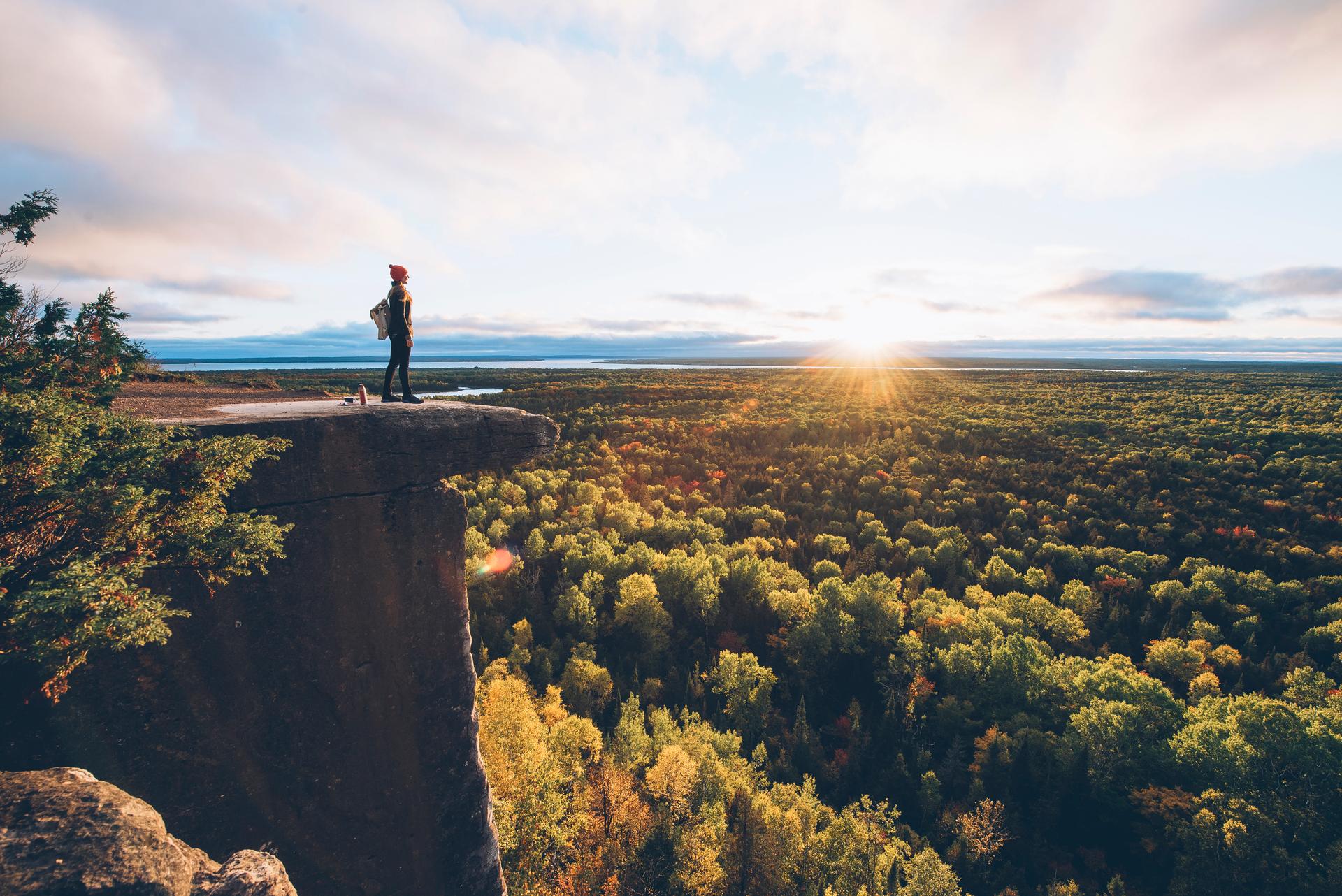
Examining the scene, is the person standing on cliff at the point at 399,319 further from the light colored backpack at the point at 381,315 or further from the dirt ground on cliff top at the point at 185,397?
the dirt ground on cliff top at the point at 185,397

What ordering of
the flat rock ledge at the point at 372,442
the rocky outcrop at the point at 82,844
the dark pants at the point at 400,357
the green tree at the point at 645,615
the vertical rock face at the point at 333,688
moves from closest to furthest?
the rocky outcrop at the point at 82,844 → the vertical rock face at the point at 333,688 → the flat rock ledge at the point at 372,442 → the dark pants at the point at 400,357 → the green tree at the point at 645,615

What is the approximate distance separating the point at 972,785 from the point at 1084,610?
16.7m

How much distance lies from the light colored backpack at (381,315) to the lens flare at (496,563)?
88.4 ft

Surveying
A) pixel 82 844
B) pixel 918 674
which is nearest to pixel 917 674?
pixel 918 674

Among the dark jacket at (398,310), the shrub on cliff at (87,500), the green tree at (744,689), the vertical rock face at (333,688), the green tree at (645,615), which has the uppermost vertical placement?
the dark jacket at (398,310)

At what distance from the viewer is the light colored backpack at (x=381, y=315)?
30.6 feet

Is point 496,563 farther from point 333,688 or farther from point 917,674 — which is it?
point 333,688

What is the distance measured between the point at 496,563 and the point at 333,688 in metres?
28.9

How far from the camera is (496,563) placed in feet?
118

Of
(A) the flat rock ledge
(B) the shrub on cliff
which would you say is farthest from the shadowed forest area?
(B) the shrub on cliff

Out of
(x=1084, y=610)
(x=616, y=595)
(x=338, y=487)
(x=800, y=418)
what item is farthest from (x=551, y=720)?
(x=800, y=418)

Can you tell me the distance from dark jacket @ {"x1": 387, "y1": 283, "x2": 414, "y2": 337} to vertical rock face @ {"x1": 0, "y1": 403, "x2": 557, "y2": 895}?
5.70 feet

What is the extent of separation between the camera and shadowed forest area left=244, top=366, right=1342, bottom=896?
17281mm

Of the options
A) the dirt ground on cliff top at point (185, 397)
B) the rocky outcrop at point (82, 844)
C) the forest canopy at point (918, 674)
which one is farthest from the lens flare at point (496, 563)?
the rocky outcrop at point (82, 844)
